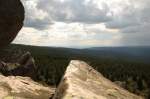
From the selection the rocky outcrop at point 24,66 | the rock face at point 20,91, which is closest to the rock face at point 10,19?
the rocky outcrop at point 24,66

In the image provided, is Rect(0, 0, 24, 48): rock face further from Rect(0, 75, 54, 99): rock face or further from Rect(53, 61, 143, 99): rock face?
Rect(53, 61, 143, 99): rock face

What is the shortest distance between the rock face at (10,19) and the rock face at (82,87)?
24062mm

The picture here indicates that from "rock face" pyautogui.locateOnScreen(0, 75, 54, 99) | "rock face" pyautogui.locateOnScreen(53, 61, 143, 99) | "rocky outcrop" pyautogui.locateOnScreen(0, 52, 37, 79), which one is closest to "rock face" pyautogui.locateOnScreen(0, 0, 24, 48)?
"rocky outcrop" pyautogui.locateOnScreen(0, 52, 37, 79)

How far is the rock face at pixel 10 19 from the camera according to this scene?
3691 centimetres

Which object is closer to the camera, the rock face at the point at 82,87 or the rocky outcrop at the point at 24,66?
the rock face at the point at 82,87

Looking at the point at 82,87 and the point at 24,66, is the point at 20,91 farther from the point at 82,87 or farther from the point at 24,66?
the point at 24,66

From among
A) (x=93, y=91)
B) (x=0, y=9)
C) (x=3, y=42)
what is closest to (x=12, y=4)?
(x=0, y=9)

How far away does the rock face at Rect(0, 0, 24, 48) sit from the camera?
36.9 metres

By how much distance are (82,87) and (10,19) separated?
29.5 meters

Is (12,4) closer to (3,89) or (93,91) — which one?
(3,89)

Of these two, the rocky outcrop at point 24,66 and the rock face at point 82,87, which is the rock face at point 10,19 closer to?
the rocky outcrop at point 24,66

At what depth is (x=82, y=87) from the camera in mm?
11531

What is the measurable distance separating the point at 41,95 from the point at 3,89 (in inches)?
74.6

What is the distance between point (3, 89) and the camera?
13219 millimetres
